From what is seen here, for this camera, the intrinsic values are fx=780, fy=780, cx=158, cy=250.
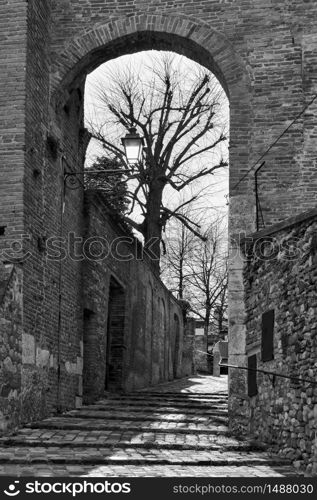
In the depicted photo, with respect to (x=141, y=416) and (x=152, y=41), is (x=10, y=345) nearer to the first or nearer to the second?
(x=141, y=416)

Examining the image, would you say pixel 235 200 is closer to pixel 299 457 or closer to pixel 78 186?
pixel 78 186

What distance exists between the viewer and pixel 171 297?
29.8 m

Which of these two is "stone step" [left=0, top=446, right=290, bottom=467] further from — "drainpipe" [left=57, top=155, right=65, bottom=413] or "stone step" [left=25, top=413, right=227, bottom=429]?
"drainpipe" [left=57, top=155, right=65, bottom=413]

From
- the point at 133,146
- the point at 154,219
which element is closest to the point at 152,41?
the point at 133,146

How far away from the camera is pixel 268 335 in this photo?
34.4 feet

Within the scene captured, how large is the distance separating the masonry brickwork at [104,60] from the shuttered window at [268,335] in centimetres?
123

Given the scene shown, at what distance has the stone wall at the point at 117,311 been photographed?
49.7ft

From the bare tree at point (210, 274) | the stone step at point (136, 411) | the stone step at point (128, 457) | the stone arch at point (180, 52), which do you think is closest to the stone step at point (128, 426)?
the stone step at point (136, 411)

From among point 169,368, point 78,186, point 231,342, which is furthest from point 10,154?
Result: point 169,368

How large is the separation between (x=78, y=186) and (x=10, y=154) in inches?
120

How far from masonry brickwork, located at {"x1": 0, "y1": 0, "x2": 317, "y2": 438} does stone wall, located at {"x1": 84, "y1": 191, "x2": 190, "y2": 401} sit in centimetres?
122

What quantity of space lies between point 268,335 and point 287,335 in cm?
91

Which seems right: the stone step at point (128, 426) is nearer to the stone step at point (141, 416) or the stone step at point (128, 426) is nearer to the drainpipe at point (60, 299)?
the stone step at point (141, 416)
